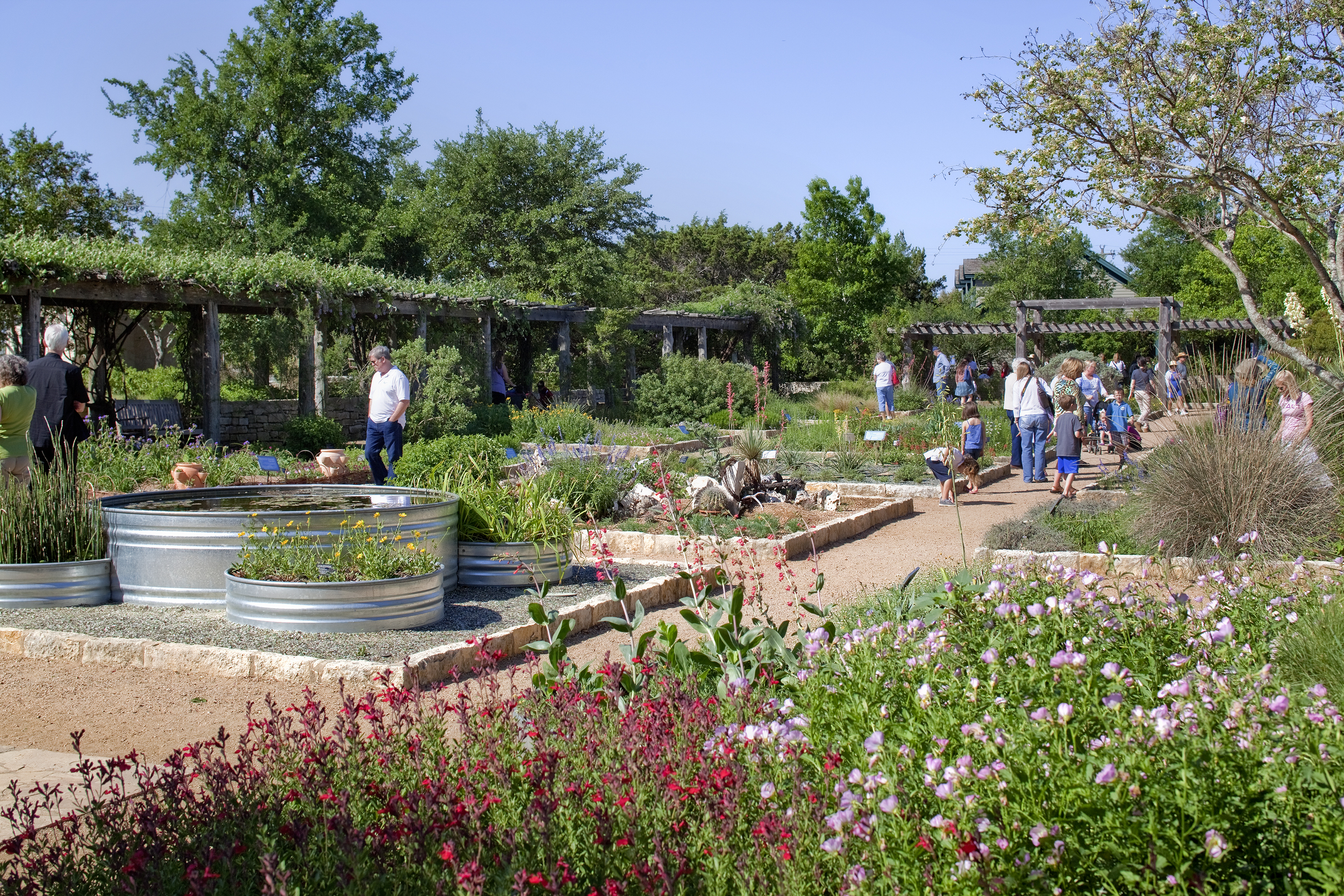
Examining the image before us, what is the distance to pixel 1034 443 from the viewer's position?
11.7m

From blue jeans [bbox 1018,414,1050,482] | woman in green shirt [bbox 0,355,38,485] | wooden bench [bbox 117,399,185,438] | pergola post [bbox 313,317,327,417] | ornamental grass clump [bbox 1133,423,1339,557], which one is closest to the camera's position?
ornamental grass clump [bbox 1133,423,1339,557]

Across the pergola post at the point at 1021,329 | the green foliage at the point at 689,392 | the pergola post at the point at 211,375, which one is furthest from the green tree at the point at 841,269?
the pergola post at the point at 211,375

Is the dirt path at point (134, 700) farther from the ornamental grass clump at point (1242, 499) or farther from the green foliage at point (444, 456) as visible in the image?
the green foliage at point (444, 456)

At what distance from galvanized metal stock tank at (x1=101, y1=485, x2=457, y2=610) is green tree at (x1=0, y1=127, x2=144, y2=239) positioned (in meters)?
23.1

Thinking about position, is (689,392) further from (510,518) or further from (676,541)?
(510,518)

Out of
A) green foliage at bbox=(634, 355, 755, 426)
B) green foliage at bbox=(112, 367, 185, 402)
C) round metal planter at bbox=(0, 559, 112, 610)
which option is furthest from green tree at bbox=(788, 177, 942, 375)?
round metal planter at bbox=(0, 559, 112, 610)

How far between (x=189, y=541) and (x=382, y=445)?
3.70m

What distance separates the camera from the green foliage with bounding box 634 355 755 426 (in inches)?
782

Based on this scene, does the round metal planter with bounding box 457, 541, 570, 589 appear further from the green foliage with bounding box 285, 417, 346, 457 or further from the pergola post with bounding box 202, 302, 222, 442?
the pergola post with bounding box 202, 302, 222, 442

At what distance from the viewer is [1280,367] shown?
7727 millimetres

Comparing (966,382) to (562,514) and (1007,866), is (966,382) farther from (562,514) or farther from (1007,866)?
(1007,866)

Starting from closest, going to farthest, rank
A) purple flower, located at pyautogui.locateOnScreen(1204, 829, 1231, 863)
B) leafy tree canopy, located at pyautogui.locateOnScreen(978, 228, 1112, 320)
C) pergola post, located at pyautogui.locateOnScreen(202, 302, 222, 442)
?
purple flower, located at pyautogui.locateOnScreen(1204, 829, 1231, 863)
pergola post, located at pyautogui.locateOnScreen(202, 302, 222, 442)
leafy tree canopy, located at pyautogui.locateOnScreen(978, 228, 1112, 320)

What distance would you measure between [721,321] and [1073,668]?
77.6 ft

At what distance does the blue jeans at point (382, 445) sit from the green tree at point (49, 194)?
20.4 metres
